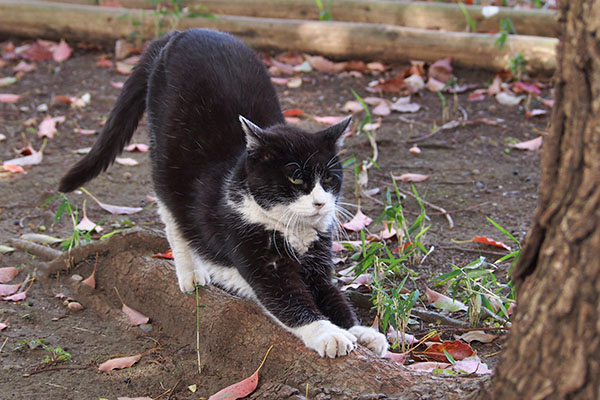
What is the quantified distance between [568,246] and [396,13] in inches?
177

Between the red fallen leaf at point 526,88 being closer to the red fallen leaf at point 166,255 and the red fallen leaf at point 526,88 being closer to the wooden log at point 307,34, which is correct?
the wooden log at point 307,34

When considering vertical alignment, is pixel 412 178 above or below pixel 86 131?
above

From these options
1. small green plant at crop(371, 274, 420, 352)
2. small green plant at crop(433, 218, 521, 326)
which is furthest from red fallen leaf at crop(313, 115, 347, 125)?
small green plant at crop(371, 274, 420, 352)

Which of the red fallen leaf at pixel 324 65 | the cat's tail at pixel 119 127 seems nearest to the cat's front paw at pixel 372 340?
the cat's tail at pixel 119 127

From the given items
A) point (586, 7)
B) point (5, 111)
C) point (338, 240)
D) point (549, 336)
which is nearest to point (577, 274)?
point (549, 336)

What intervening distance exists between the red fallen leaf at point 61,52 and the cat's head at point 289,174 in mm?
3623

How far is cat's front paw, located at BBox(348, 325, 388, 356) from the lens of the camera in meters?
2.23

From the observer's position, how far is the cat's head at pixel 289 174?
7.86 ft

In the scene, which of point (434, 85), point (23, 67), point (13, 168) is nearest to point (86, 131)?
point (13, 168)

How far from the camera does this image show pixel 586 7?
49.2 inches

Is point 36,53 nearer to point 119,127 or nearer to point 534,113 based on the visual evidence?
point 119,127

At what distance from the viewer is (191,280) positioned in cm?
264

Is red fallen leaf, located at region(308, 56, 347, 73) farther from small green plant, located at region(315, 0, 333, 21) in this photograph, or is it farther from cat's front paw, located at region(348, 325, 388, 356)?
cat's front paw, located at region(348, 325, 388, 356)

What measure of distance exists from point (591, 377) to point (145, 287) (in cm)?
189
